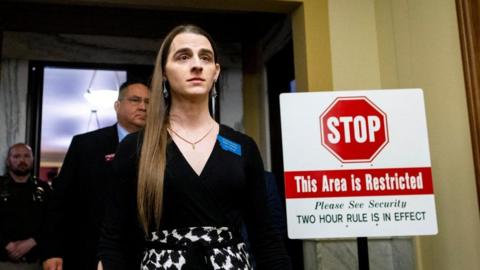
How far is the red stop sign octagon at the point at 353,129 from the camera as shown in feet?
6.46

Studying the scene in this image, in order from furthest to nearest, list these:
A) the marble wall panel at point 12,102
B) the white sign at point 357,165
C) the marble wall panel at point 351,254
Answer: the marble wall panel at point 12,102, the marble wall panel at point 351,254, the white sign at point 357,165

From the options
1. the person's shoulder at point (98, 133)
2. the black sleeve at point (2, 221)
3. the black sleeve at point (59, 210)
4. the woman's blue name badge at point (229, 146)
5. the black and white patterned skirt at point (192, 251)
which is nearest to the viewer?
the black and white patterned skirt at point (192, 251)

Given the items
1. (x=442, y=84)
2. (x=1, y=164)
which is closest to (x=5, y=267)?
(x=1, y=164)

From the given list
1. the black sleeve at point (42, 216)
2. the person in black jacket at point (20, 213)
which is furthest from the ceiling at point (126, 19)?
the black sleeve at point (42, 216)

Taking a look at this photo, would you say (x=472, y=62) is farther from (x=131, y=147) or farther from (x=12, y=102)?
(x=12, y=102)

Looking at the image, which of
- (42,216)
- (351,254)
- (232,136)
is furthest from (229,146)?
(42,216)

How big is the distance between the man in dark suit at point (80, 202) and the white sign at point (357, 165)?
0.89 metres

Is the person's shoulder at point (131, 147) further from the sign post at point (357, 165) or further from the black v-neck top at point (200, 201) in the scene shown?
the sign post at point (357, 165)

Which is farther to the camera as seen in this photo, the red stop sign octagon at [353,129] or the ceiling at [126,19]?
the ceiling at [126,19]

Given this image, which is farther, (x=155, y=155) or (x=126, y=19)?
(x=126, y=19)

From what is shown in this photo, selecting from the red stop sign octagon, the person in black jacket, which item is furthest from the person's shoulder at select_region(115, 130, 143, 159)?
the person in black jacket

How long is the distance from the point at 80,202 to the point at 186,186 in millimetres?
1470

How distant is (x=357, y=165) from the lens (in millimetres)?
1959

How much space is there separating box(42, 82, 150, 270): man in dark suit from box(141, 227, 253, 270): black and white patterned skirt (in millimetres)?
1231
